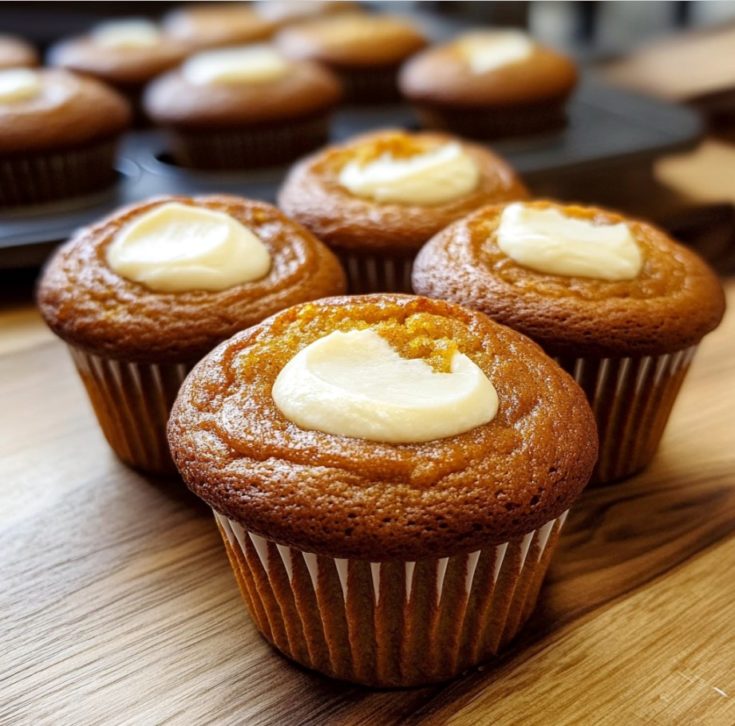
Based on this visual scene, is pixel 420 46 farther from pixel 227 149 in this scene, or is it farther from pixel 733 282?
pixel 733 282

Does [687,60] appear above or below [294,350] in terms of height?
below

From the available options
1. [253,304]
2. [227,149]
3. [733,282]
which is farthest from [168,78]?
[733,282]

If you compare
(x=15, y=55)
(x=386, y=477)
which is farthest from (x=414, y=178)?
(x=15, y=55)

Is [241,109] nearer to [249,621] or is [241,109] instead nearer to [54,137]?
[54,137]

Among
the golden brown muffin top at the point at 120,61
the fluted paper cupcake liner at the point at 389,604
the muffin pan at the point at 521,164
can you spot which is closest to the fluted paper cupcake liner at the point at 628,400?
the fluted paper cupcake liner at the point at 389,604

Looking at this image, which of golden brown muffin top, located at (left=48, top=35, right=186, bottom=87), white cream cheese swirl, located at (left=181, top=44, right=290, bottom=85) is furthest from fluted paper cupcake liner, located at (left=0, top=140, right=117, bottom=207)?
golden brown muffin top, located at (left=48, top=35, right=186, bottom=87)

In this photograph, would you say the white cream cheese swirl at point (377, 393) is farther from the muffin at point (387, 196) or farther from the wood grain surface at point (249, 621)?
the muffin at point (387, 196)
